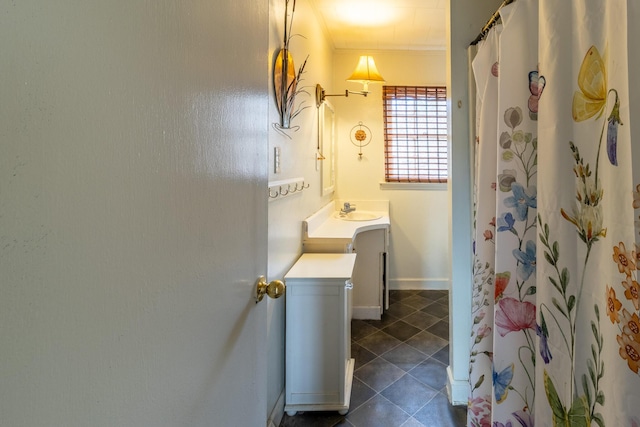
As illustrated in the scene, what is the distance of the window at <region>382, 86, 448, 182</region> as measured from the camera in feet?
11.6

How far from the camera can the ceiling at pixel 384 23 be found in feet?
8.48

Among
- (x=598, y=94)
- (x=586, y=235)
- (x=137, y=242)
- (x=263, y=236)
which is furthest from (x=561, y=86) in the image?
(x=137, y=242)

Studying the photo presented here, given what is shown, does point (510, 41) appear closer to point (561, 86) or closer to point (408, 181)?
point (561, 86)

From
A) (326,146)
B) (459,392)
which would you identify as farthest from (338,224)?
→ (459,392)

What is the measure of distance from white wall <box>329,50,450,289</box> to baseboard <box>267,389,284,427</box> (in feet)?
7.16

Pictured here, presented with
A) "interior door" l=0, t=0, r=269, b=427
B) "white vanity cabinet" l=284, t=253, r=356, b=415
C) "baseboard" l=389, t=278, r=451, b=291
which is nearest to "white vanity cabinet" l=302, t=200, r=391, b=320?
"baseboard" l=389, t=278, r=451, b=291

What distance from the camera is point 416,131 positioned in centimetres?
355

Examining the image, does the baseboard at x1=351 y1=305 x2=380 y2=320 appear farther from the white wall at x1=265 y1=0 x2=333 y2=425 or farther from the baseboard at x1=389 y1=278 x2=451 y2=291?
the white wall at x1=265 y1=0 x2=333 y2=425

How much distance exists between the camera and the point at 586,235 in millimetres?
726

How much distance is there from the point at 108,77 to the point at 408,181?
11.2 feet

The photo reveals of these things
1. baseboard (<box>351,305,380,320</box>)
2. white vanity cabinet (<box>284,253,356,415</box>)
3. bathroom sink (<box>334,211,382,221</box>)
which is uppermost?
bathroom sink (<box>334,211,382,221</box>)

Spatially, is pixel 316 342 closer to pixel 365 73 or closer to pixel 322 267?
pixel 322 267

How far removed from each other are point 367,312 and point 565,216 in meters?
2.35

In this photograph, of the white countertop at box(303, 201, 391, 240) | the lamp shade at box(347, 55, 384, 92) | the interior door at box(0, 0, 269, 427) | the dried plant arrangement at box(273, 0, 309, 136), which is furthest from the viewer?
the lamp shade at box(347, 55, 384, 92)
